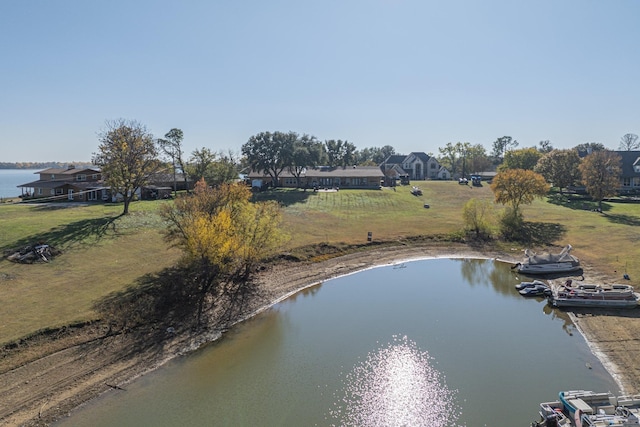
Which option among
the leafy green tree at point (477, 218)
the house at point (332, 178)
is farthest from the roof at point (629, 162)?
the leafy green tree at point (477, 218)

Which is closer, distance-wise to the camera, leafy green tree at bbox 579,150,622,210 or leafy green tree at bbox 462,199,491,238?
leafy green tree at bbox 462,199,491,238

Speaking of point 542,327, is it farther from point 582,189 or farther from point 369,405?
point 582,189

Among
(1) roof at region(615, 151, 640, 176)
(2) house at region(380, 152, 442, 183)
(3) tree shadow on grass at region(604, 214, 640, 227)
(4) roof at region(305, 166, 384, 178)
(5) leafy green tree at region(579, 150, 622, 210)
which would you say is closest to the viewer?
(3) tree shadow on grass at region(604, 214, 640, 227)

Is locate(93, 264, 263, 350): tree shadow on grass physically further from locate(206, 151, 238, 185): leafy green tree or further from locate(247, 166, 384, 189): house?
locate(247, 166, 384, 189): house

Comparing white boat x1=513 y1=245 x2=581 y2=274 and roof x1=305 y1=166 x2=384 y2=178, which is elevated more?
roof x1=305 y1=166 x2=384 y2=178

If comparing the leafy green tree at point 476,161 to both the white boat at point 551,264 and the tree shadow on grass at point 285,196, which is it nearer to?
the tree shadow on grass at point 285,196

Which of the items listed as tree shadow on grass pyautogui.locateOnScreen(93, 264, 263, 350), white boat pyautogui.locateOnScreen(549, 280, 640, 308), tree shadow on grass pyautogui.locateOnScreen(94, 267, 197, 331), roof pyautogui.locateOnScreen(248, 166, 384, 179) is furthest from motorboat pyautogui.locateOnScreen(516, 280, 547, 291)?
roof pyautogui.locateOnScreen(248, 166, 384, 179)

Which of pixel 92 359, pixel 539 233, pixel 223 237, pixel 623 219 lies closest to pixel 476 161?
pixel 623 219
